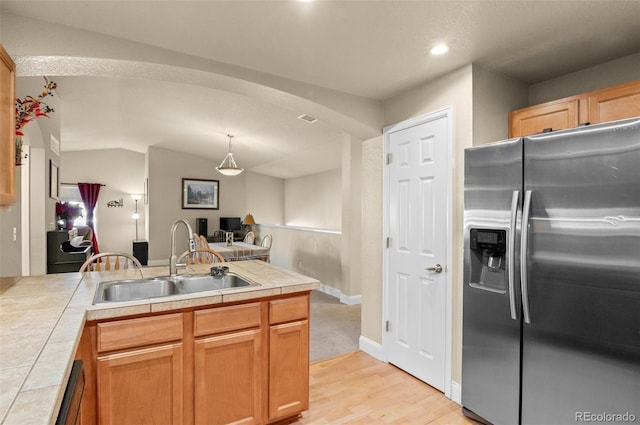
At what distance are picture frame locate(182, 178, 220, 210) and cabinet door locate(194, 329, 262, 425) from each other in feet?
25.3

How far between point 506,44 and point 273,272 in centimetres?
215

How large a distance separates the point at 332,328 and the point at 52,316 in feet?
10.00

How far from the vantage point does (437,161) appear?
2.62 m

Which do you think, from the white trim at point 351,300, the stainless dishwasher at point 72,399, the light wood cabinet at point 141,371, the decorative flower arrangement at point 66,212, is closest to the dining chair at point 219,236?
the decorative flower arrangement at point 66,212

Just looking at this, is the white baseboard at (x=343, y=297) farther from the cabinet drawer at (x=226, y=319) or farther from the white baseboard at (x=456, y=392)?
the cabinet drawer at (x=226, y=319)

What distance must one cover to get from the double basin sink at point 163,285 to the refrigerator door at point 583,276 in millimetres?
1667

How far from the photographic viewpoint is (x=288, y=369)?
83.3 inches

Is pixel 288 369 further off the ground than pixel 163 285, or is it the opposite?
pixel 163 285

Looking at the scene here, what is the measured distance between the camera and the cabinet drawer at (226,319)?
184 centimetres

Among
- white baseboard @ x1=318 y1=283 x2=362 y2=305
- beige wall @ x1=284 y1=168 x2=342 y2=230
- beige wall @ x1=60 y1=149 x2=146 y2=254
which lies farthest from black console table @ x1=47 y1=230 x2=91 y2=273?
beige wall @ x1=60 y1=149 x2=146 y2=254

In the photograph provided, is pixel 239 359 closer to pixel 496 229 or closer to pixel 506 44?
pixel 496 229

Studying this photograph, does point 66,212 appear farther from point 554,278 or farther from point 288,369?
point 554,278

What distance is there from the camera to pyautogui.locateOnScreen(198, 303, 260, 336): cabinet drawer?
6.04 feet

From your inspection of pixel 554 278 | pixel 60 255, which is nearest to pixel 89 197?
pixel 60 255
